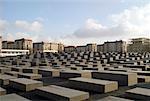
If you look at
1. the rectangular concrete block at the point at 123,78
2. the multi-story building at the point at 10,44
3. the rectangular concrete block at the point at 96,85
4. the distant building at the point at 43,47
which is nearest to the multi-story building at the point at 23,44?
the multi-story building at the point at 10,44

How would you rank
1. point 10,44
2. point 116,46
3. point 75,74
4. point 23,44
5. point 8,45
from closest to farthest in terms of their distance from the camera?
1. point 75,74
2. point 23,44
3. point 8,45
4. point 10,44
5. point 116,46

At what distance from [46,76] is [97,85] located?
7.05m

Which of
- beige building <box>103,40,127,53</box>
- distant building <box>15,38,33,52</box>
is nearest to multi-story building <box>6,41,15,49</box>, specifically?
distant building <box>15,38,33,52</box>

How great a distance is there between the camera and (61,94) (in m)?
9.78

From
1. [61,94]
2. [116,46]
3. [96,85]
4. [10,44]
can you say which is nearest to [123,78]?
[96,85]

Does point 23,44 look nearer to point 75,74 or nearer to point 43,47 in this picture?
point 43,47

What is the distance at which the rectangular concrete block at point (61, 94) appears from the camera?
30.6 ft

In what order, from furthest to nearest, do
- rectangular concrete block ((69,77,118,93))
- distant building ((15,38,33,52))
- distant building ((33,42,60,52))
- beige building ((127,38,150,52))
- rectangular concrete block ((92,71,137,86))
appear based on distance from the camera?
distant building ((33,42,60,52)) < beige building ((127,38,150,52)) < distant building ((15,38,33,52)) < rectangular concrete block ((92,71,137,86)) < rectangular concrete block ((69,77,118,93))

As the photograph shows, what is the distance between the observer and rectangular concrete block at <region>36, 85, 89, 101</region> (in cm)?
934

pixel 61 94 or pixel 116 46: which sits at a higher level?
pixel 116 46

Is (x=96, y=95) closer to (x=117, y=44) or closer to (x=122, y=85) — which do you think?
(x=122, y=85)

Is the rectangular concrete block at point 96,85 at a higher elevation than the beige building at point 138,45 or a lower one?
lower

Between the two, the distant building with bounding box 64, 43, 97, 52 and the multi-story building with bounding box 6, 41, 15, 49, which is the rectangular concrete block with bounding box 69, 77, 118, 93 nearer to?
the multi-story building with bounding box 6, 41, 15, 49

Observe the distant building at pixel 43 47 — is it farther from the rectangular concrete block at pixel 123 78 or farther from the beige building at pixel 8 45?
the rectangular concrete block at pixel 123 78
